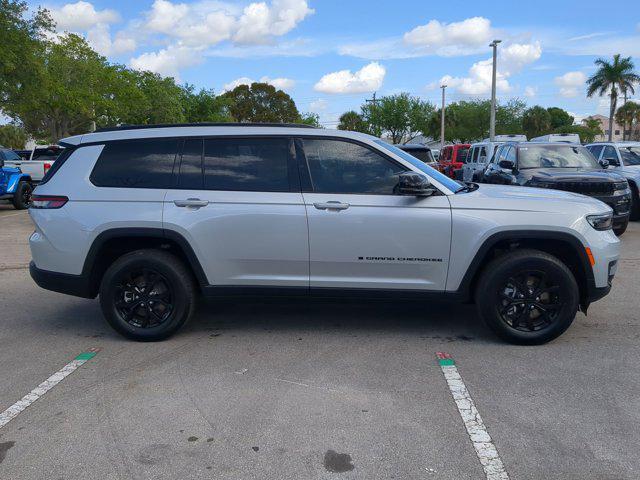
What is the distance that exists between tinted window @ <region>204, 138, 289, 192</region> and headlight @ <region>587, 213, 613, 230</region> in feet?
8.17

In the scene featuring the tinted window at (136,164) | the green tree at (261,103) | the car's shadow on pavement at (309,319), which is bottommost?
the car's shadow on pavement at (309,319)

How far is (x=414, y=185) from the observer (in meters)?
4.83

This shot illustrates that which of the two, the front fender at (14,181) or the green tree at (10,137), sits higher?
the green tree at (10,137)

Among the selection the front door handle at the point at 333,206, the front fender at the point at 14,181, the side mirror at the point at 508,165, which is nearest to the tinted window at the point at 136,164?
the front door handle at the point at 333,206

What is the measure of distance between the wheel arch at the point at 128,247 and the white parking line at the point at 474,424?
→ 2133mm

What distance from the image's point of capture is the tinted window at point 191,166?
17.0 feet

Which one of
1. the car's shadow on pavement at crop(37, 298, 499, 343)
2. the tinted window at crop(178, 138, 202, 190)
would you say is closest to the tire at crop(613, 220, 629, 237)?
the car's shadow on pavement at crop(37, 298, 499, 343)

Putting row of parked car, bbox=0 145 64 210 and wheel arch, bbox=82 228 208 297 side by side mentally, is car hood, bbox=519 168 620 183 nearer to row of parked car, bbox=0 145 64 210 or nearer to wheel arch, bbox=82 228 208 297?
wheel arch, bbox=82 228 208 297

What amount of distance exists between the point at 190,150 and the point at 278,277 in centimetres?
132

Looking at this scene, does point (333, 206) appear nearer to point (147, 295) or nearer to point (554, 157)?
point (147, 295)

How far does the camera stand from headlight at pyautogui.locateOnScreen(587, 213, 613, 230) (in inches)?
196

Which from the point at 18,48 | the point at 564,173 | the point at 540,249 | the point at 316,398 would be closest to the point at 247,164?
the point at 316,398

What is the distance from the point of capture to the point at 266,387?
4258mm

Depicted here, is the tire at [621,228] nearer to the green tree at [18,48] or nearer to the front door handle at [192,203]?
the front door handle at [192,203]
